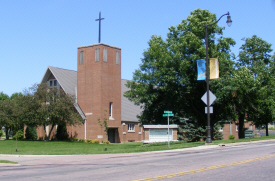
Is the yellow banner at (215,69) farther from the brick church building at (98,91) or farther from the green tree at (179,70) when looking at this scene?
the brick church building at (98,91)

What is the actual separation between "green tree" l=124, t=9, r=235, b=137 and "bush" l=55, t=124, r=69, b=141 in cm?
1357

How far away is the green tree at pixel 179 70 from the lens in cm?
3444

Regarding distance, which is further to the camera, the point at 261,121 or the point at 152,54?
the point at 261,121

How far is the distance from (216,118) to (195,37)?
9.57 m

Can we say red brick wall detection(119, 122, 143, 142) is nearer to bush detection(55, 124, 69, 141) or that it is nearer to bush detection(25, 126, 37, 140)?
bush detection(55, 124, 69, 141)

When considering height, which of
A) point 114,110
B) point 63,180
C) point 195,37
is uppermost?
point 195,37

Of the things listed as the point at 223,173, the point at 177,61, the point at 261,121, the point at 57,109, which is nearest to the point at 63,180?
the point at 223,173

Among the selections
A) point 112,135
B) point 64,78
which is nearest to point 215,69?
point 112,135

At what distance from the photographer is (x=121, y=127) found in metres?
47.8

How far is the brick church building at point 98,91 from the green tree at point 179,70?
24.1ft

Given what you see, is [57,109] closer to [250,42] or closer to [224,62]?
[224,62]

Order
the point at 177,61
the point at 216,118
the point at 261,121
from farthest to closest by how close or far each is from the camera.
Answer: the point at 261,121 → the point at 216,118 → the point at 177,61

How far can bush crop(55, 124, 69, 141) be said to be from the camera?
4731 cm

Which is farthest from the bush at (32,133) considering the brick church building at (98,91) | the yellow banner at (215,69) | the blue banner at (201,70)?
the yellow banner at (215,69)
